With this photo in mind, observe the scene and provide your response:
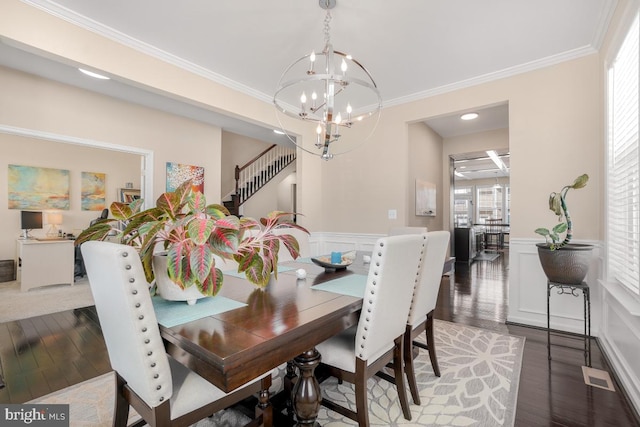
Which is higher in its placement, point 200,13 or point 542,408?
point 200,13

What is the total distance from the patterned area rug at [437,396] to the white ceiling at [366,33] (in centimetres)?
251

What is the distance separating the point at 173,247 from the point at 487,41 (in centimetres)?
302

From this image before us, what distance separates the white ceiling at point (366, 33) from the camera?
221 cm

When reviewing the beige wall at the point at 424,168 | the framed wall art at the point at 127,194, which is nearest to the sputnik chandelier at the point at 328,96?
the beige wall at the point at 424,168

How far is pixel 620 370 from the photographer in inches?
77.7

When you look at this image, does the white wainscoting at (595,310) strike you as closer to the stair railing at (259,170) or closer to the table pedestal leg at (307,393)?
the table pedestal leg at (307,393)

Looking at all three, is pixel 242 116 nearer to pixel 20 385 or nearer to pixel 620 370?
pixel 20 385

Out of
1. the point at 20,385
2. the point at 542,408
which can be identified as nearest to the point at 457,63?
the point at 542,408

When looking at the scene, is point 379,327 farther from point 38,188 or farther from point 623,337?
point 38,188

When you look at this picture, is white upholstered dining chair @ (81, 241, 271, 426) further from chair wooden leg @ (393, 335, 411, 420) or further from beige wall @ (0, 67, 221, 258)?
beige wall @ (0, 67, 221, 258)

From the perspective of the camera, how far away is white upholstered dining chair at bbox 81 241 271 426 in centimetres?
94

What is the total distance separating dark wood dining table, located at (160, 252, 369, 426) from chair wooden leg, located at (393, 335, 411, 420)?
382mm

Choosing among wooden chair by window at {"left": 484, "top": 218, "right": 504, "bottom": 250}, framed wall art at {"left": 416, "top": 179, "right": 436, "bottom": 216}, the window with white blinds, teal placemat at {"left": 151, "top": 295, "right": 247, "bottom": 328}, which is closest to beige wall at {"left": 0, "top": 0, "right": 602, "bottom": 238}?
the window with white blinds

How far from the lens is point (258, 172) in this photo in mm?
7309
